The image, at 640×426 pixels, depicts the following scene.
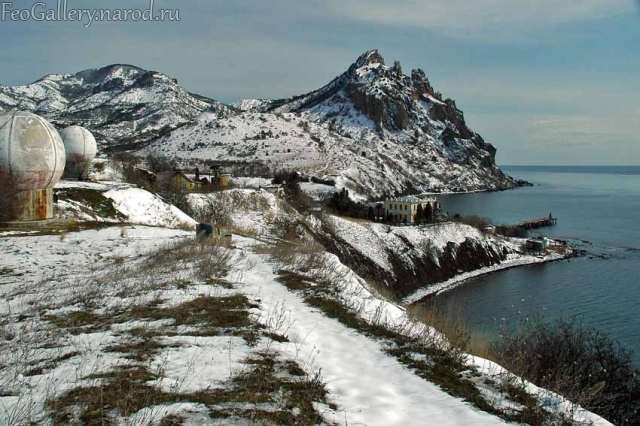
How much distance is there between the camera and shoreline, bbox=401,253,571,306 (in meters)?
43.8

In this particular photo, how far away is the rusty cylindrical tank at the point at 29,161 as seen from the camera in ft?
60.0

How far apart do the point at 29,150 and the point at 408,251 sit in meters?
39.7

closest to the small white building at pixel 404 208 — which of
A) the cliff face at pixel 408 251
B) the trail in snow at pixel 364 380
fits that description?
the cliff face at pixel 408 251

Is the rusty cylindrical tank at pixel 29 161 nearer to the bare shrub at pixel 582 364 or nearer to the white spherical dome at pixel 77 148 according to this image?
the white spherical dome at pixel 77 148

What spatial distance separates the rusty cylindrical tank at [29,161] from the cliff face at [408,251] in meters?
26.8

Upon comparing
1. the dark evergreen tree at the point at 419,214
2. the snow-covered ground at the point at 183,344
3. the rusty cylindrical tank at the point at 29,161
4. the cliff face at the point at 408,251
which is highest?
the rusty cylindrical tank at the point at 29,161

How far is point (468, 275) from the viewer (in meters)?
52.2

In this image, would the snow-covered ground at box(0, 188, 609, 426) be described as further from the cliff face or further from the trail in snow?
the cliff face

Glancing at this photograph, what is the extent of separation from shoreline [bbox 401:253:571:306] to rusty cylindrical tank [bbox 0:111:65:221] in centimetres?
2493

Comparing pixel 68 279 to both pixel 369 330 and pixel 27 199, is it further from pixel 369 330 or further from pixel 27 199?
pixel 27 199

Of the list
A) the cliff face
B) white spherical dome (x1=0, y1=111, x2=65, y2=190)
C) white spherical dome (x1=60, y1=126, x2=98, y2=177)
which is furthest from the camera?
the cliff face

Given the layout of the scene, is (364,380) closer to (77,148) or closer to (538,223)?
(77,148)

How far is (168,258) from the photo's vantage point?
1277cm

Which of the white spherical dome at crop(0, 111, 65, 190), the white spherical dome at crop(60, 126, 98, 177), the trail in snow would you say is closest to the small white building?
the white spherical dome at crop(60, 126, 98, 177)
